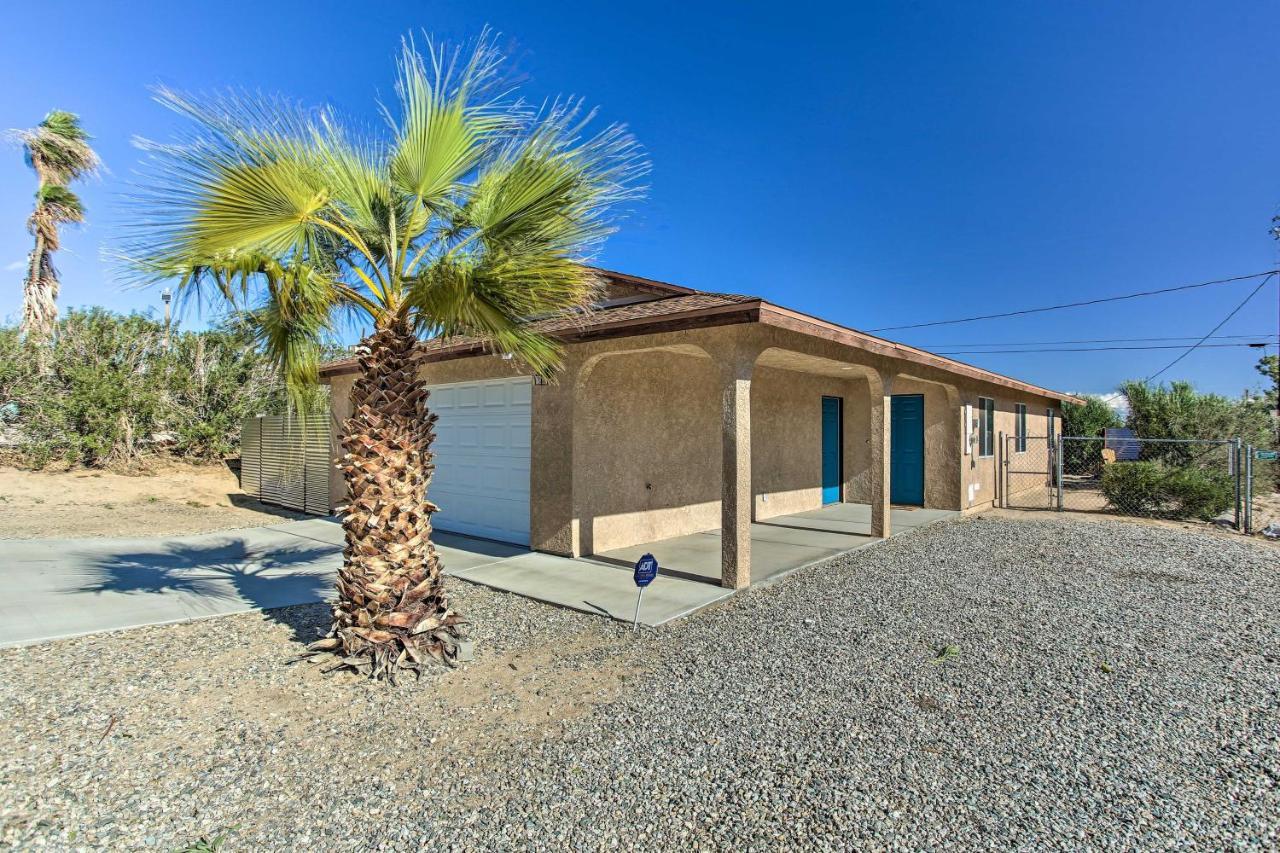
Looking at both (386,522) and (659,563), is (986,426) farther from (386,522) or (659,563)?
(386,522)

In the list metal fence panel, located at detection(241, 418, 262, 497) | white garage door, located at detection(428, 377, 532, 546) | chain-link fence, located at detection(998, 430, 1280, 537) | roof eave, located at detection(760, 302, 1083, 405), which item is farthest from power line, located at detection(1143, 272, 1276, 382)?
metal fence panel, located at detection(241, 418, 262, 497)

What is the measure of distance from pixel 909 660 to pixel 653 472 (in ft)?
15.7

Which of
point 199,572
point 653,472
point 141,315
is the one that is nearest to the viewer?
point 199,572

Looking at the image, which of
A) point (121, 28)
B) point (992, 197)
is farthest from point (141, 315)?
point (992, 197)

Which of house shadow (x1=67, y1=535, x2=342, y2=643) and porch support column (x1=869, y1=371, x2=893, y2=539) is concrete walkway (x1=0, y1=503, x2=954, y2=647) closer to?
house shadow (x1=67, y1=535, x2=342, y2=643)

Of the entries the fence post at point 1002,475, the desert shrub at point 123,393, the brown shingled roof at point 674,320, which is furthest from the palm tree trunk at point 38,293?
the fence post at point 1002,475

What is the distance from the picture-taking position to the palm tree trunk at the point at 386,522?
430cm

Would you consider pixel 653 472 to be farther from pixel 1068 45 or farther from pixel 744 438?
pixel 1068 45

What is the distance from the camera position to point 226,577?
282 inches

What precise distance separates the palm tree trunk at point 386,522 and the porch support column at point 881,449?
22.9ft

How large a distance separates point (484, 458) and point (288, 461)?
6.14m

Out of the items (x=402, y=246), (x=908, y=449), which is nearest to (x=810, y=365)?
(x=908, y=449)

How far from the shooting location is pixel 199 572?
290 inches

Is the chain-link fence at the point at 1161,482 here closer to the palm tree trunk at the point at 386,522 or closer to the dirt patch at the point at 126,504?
the palm tree trunk at the point at 386,522
